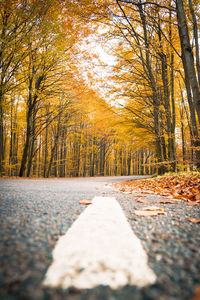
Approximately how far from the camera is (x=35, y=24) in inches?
241

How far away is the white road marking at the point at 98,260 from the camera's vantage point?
0.47 metres

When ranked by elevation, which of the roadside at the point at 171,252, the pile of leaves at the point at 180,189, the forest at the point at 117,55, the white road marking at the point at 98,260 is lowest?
the pile of leaves at the point at 180,189

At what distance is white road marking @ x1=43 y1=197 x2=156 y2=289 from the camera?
474 millimetres

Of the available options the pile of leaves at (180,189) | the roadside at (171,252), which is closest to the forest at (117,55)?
the pile of leaves at (180,189)

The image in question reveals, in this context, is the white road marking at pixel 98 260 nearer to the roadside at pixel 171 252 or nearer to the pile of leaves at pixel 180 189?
the roadside at pixel 171 252

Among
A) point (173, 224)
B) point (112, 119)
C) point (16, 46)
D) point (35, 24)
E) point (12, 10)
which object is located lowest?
point (173, 224)

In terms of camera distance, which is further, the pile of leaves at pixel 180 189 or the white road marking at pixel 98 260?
the pile of leaves at pixel 180 189

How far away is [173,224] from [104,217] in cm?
45

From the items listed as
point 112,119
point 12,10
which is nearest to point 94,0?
point 12,10

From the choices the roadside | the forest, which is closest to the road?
the roadside

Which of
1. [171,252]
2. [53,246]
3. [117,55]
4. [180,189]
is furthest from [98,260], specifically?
[117,55]

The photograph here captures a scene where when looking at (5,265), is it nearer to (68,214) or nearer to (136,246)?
(136,246)

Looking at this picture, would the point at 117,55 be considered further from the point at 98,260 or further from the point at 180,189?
the point at 98,260

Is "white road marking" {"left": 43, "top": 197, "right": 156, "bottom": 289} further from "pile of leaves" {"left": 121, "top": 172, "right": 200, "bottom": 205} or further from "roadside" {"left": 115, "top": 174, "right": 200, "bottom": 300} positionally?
"pile of leaves" {"left": 121, "top": 172, "right": 200, "bottom": 205}
